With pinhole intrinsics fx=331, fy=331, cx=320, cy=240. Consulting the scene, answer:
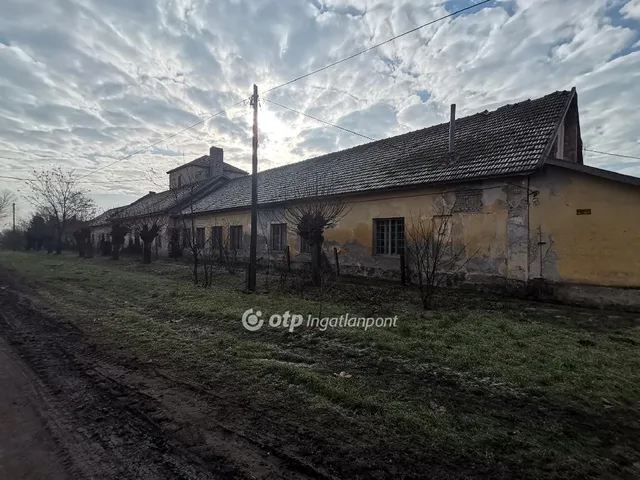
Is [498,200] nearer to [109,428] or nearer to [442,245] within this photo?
[442,245]

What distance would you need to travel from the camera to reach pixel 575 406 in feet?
11.3

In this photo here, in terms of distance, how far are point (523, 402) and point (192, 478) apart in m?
3.28

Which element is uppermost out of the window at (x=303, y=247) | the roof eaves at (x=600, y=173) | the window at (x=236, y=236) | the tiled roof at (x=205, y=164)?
the tiled roof at (x=205, y=164)

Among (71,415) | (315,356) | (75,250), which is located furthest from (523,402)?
(75,250)

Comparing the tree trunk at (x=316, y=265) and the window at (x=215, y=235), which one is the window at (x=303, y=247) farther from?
the window at (x=215, y=235)

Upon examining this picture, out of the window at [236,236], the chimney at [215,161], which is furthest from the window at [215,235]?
the chimney at [215,161]

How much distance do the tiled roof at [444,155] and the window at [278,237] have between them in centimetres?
145

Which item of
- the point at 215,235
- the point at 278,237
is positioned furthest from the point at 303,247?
A: the point at 215,235

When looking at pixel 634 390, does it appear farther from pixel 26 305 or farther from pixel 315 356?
pixel 26 305

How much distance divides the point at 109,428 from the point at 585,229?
403 inches

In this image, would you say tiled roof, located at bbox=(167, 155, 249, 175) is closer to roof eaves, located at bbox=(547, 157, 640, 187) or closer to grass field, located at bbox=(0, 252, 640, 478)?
grass field, located at bbox=(0, 252, 640, 478)

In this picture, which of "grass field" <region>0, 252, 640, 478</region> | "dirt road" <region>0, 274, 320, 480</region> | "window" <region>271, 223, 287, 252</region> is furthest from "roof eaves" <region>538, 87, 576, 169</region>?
"window" <region>271, 223, 287, 252</region>

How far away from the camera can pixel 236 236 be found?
20812mm

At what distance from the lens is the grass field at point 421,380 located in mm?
2670
